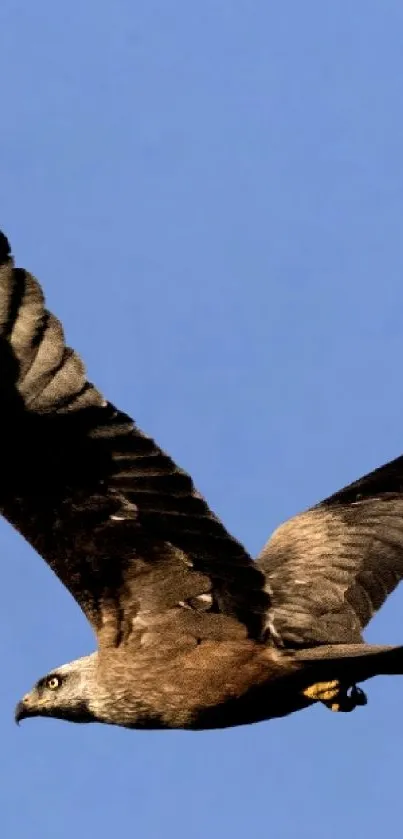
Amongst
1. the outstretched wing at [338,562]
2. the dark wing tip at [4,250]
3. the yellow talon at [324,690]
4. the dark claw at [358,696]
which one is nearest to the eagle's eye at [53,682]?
the outstretched wing at [338,562]

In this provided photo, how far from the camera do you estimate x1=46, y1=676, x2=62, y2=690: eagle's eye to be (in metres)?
12.9

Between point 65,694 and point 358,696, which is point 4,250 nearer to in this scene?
point 65,694

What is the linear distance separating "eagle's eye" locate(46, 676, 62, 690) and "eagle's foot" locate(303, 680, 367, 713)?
5.58 feet

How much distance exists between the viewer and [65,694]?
41.8ft

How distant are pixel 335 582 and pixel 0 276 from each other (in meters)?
3.99

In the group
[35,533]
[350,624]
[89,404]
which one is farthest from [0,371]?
[350,624]

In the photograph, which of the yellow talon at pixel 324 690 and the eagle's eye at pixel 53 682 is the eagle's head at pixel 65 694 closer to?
the eagle's eye at pixel 53 682

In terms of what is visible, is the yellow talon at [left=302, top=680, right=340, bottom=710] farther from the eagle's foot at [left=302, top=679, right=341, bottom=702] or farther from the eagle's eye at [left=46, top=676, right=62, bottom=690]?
the eagle's eye at [left=46, top=676, right=62, bottom=690]

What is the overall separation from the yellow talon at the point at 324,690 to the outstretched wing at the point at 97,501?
56 centimetres

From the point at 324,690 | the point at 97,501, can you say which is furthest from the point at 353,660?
the point at 97,501

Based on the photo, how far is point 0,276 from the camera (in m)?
10.9

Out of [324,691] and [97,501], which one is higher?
[97,501]

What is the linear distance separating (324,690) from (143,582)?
4.53ft

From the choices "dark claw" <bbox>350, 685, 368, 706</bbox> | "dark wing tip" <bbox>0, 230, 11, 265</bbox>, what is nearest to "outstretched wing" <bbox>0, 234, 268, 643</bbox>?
"dark wing tip" <bbox>0, 230, 11, 265</bbox>
